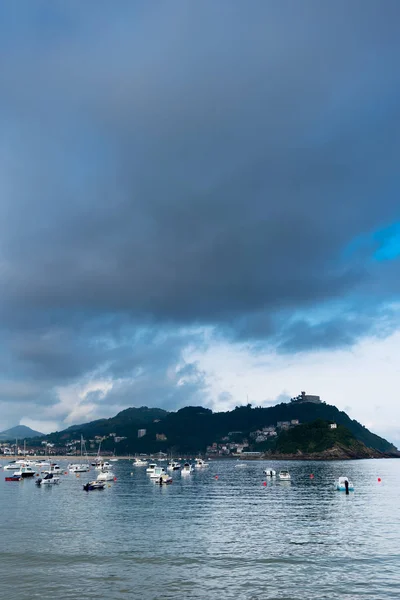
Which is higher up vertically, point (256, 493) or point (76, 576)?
point (76, 576)

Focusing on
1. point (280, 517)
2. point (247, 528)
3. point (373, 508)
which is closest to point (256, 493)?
point (373, 508)

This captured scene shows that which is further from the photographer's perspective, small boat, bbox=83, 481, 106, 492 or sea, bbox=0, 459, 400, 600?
small boat, bbox=83, 481, 106, 492

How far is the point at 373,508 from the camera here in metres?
79.5

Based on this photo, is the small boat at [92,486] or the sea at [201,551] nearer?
the sea at [201,551]

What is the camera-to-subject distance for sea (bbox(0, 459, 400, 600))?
33.9 meters

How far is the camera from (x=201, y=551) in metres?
45.1

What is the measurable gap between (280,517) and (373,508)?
20.6m

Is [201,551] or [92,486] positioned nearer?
[201,551]

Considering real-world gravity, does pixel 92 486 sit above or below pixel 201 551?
below

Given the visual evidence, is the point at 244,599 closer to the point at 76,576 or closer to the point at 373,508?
the point at 76,576

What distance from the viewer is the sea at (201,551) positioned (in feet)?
111

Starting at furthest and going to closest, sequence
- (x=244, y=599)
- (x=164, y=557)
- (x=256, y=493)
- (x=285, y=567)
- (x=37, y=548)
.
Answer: (x=256, y=493) → (x=37, y=548) → (x=164, y=557) → (x=285, y=567) → (x=244, y=599)

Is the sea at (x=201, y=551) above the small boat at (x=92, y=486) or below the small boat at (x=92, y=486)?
above

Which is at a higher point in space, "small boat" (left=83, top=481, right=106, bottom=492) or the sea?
the sea
